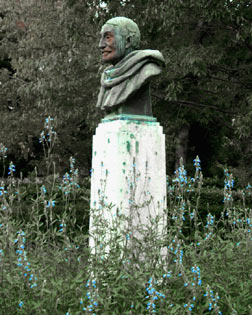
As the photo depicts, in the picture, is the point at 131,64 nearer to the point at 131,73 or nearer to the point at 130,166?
the point at 131,73

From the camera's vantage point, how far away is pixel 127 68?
204 inches

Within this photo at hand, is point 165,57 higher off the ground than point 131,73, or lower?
higher

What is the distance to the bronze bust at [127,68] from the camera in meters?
5.11

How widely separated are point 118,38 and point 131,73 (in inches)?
16.5

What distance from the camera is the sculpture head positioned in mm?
5168

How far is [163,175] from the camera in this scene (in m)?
5.09

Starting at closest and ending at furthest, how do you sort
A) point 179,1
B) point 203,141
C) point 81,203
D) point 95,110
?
1. point 81,203
2. point 179,1
3. point 95,110
4. point 203,141

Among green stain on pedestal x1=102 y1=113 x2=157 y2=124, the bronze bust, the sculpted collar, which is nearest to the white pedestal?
green stain on pedestal x1=102 y1=113 x2=157 y2=124

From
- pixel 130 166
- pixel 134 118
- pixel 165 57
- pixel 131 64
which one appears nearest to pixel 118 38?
pixel 131 64

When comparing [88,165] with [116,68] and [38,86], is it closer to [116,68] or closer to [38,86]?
[38,86]

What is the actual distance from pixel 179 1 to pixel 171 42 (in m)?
2.88

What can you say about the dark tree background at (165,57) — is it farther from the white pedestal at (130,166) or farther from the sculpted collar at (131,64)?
the white pedestal at (130,166)

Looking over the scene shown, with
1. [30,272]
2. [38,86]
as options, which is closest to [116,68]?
[30,272]

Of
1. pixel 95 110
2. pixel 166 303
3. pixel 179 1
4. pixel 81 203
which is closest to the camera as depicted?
pixel 166 303
